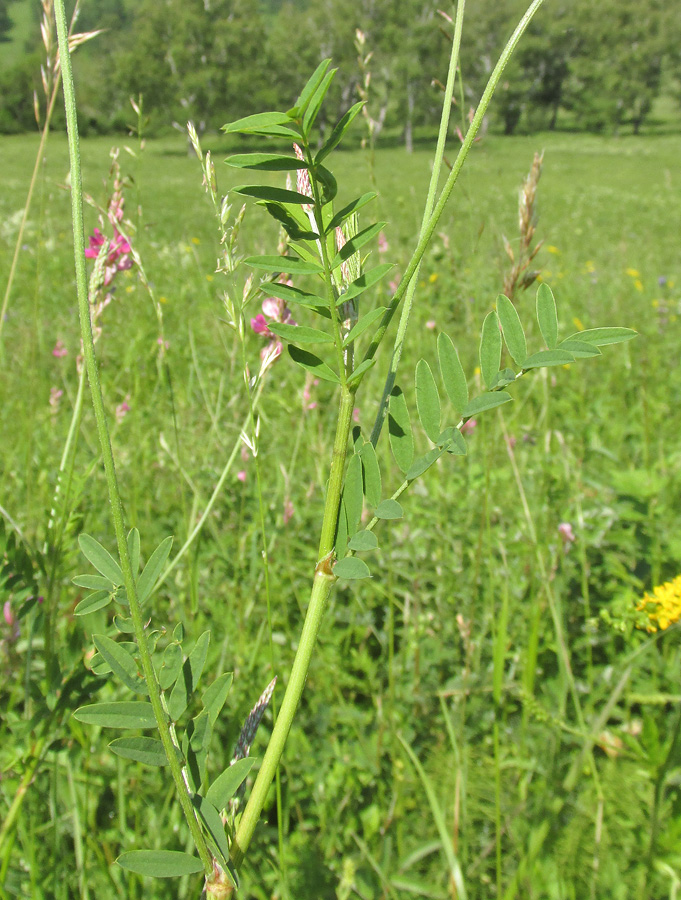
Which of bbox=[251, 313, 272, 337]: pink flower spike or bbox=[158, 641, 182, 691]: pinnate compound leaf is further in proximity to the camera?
bbox=[251, 313, 272, 337]: pink flower spike

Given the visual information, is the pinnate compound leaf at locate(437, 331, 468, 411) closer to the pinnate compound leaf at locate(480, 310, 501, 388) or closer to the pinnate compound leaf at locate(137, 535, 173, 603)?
the pinnate compound leaf at locate(480, 310, 501, 388)

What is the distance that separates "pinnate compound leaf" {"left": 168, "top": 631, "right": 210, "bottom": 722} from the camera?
50cm

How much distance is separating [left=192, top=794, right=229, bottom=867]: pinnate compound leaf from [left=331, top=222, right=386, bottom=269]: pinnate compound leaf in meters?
0.36

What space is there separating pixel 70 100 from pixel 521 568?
1427mm

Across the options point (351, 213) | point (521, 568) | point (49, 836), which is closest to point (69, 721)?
point (49, 836)

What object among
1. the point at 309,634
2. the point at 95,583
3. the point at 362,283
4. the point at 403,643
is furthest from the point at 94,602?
the point at 403,643

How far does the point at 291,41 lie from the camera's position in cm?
3850

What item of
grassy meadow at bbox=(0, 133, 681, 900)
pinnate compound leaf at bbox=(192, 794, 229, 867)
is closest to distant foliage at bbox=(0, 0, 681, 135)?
grassy meadow at bbox=(0, 133, 681, 900)

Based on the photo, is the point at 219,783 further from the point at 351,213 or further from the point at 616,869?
the point at 616,869

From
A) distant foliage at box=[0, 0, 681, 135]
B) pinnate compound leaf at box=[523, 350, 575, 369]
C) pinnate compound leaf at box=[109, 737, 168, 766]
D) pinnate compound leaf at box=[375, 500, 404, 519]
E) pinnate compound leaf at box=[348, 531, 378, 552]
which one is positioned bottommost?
pinnate compound leaf at box=[109, 737, 168, 766]

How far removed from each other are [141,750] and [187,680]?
0.07 m

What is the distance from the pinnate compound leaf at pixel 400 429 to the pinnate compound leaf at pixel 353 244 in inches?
3.6

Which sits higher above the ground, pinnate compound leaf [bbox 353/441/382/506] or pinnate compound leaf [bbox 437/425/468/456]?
pinnate compound leaf [bbox 437/425/468/456]

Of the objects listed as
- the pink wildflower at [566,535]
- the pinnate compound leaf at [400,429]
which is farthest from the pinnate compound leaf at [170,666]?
the pink wildflower at [566,535]
